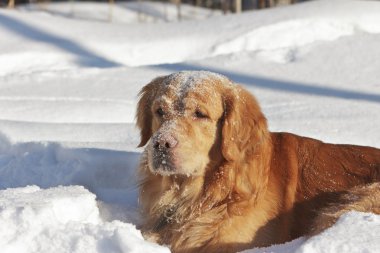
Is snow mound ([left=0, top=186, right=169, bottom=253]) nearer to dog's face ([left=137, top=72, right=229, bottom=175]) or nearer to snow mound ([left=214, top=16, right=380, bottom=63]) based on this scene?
dog's face ([left=137, top=72, right=229, bottom=175])

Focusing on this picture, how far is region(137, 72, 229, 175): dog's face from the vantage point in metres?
3.85

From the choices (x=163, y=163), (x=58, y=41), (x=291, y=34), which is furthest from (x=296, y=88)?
(x=58, y=41)

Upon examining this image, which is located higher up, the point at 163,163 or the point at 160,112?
the point at 160,112

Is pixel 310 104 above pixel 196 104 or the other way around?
the other way around

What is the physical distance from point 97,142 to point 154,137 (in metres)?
1.80

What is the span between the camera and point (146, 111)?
454cm

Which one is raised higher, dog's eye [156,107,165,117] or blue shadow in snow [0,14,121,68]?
dog's eye [156,107,165,117]

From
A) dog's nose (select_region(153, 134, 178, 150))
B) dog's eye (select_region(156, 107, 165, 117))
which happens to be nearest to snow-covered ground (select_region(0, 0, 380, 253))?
dog's nose (select_region(153, 134, 178, 150))

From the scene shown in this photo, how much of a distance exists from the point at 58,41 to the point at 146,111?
5338mm

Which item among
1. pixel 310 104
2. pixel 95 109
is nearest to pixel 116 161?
pixel 95 109

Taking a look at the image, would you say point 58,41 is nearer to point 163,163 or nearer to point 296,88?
point 296,88

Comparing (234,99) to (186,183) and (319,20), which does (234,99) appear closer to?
(186,183)

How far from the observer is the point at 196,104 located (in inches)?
159

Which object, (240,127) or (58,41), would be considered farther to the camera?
(58,41)
